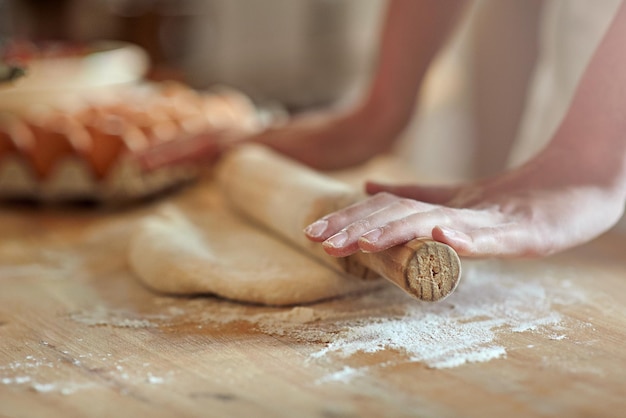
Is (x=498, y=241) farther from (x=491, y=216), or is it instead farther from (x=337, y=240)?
(x=337, y=240)

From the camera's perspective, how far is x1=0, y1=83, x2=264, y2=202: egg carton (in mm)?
1434

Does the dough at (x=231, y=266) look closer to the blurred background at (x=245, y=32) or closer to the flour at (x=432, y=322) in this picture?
the flour at (x=432, y=322)

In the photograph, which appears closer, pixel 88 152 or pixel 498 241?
pixel 498 241

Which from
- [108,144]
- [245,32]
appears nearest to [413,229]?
[108,144]

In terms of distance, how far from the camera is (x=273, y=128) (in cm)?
154

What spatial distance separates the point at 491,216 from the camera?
2.99 ft

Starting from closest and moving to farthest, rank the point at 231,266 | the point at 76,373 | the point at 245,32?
the point at 76,373
the point at 231,266
the point at 245,32

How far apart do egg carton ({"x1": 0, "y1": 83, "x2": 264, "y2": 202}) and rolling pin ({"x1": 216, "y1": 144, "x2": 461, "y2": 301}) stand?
0.13 m

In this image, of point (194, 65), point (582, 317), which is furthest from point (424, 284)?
point (194, 65)

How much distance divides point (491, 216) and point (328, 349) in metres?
0.24

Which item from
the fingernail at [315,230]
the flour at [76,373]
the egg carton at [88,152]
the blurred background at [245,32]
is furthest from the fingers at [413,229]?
the blurred background at [245,32]

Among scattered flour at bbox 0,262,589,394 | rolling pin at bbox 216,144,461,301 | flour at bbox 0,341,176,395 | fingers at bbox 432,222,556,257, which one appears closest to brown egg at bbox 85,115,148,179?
rolling pin at bbox 216,144,461,301

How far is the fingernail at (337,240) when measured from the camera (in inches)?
32.5

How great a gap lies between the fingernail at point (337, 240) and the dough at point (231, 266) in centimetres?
Answer: 13
